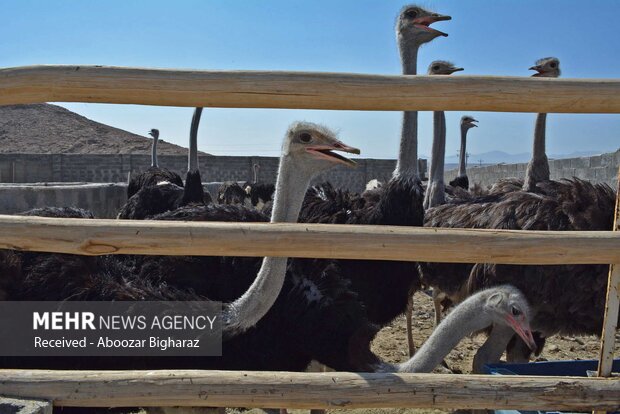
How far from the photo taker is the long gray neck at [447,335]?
267 centimetres

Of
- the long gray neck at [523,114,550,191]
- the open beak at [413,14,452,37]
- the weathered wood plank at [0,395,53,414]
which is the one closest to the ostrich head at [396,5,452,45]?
the open beak at [413,14,452,37]

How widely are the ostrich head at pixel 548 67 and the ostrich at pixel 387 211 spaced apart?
1.35 m

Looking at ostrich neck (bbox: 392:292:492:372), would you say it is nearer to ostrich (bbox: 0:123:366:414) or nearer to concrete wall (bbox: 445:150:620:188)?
ostrich (bbox: 0:123:366:414)

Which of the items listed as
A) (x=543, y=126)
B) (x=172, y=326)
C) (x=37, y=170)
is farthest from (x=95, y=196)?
(x=37, y=170)

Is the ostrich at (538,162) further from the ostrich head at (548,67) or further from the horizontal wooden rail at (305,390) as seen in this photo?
the horizontal wooden rail at (305,390)

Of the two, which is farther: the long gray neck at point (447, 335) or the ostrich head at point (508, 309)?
the ostrich head at point (508, 309)

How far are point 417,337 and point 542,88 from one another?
3922mm

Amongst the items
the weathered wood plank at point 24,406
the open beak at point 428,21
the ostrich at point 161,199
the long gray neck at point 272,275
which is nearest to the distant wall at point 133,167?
the ostrich at point 161,199

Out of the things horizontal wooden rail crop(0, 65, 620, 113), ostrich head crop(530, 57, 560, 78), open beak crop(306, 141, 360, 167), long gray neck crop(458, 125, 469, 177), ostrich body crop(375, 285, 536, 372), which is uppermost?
ostrich head crop(530, 57, 560, 78)

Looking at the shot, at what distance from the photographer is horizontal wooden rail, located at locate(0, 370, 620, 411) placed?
2.06m

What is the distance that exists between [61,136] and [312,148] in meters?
34.8

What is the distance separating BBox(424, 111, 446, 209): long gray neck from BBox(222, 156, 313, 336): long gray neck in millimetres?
2823

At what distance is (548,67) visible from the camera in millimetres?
6102

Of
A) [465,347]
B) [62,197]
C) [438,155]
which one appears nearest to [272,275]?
[465,347]
